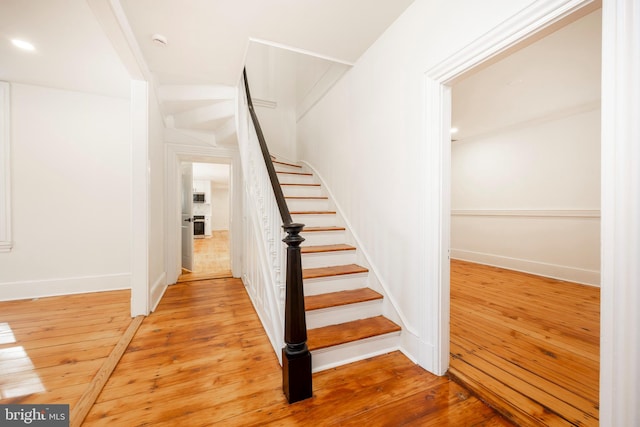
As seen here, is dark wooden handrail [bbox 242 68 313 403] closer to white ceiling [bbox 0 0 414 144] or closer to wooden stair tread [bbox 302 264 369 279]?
wooden stair tread [bbox 302 264 369 279]

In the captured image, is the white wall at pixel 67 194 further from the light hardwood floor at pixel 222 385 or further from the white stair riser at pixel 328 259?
the white stair riser at pixel 328 259

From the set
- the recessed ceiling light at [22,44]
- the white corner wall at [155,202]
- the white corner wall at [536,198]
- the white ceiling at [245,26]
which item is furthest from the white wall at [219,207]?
the white corner wall at [536,198]

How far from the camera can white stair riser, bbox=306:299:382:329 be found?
1.94 metres

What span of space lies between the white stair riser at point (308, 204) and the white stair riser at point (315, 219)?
Answer: 0.73 feet

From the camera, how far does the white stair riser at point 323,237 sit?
107 inches

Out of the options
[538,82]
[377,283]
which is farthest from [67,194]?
[538,82]

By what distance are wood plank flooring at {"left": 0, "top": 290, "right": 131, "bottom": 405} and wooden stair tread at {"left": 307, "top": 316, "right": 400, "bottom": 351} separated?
4.72 ft

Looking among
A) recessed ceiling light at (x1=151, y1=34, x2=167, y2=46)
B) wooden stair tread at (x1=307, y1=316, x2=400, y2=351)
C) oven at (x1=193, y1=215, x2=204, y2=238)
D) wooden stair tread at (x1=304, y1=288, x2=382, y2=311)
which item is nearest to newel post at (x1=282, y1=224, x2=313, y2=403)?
wooden stair tread at (x1=307, y1=316, x2=400, y2=351)

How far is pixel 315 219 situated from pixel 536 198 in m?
3.72

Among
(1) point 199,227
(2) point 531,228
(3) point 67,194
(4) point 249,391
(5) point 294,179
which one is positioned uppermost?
(5) point 294,179

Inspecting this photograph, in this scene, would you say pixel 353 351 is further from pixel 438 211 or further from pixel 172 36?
pixel 172 36

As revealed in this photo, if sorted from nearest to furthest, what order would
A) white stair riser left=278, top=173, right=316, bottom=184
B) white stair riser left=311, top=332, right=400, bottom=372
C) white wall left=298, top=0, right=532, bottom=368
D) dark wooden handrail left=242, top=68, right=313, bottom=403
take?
dark wooden handrail left=242, top=68, right=313, bottom=403
white wall left=298, top=0, right=532, bottom=368
white stair riser left=311, top=332, right=400, bottom=372
white stair riser left=278, top=173, right=316, bottom=184

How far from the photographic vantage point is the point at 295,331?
1.49m

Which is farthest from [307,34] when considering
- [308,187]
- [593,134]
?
[593,134]
